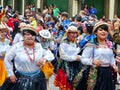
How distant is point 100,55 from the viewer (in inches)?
299

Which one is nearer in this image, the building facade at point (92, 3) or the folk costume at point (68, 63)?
the folk costume at point (68, 63)

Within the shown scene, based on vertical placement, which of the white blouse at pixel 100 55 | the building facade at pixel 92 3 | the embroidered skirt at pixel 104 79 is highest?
the building facade at pixel 92 3

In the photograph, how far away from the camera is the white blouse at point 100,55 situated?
7598 mm

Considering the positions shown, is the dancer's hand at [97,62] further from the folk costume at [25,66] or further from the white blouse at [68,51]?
the white blouse at [68,51]

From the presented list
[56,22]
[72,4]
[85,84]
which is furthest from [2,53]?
[72,4]

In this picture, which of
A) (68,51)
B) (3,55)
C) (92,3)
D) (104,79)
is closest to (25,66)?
(104,79)

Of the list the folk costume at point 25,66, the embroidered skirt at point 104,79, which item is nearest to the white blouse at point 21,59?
the folk costume at point 25,66

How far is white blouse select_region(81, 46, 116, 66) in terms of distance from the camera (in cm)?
760

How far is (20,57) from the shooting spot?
6.77m

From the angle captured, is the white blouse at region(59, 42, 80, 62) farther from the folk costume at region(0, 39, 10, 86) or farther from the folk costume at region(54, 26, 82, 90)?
the folk costume at region(0, 39, 10, 86)

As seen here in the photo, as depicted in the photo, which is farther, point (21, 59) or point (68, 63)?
point (68, 63)

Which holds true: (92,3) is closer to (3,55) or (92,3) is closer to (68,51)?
(3,55)

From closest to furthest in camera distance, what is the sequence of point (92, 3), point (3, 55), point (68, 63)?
point (68, 63), point (3, 55), point (92, 3)

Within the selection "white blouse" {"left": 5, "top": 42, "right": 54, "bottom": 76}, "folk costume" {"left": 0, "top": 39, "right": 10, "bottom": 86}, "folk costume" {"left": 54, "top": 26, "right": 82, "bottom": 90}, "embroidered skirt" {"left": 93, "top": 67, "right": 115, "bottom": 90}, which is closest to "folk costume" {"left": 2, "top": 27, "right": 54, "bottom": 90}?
"white blouse" {"left": 5, "top": 42, "right": 54, "bottom": 76}
